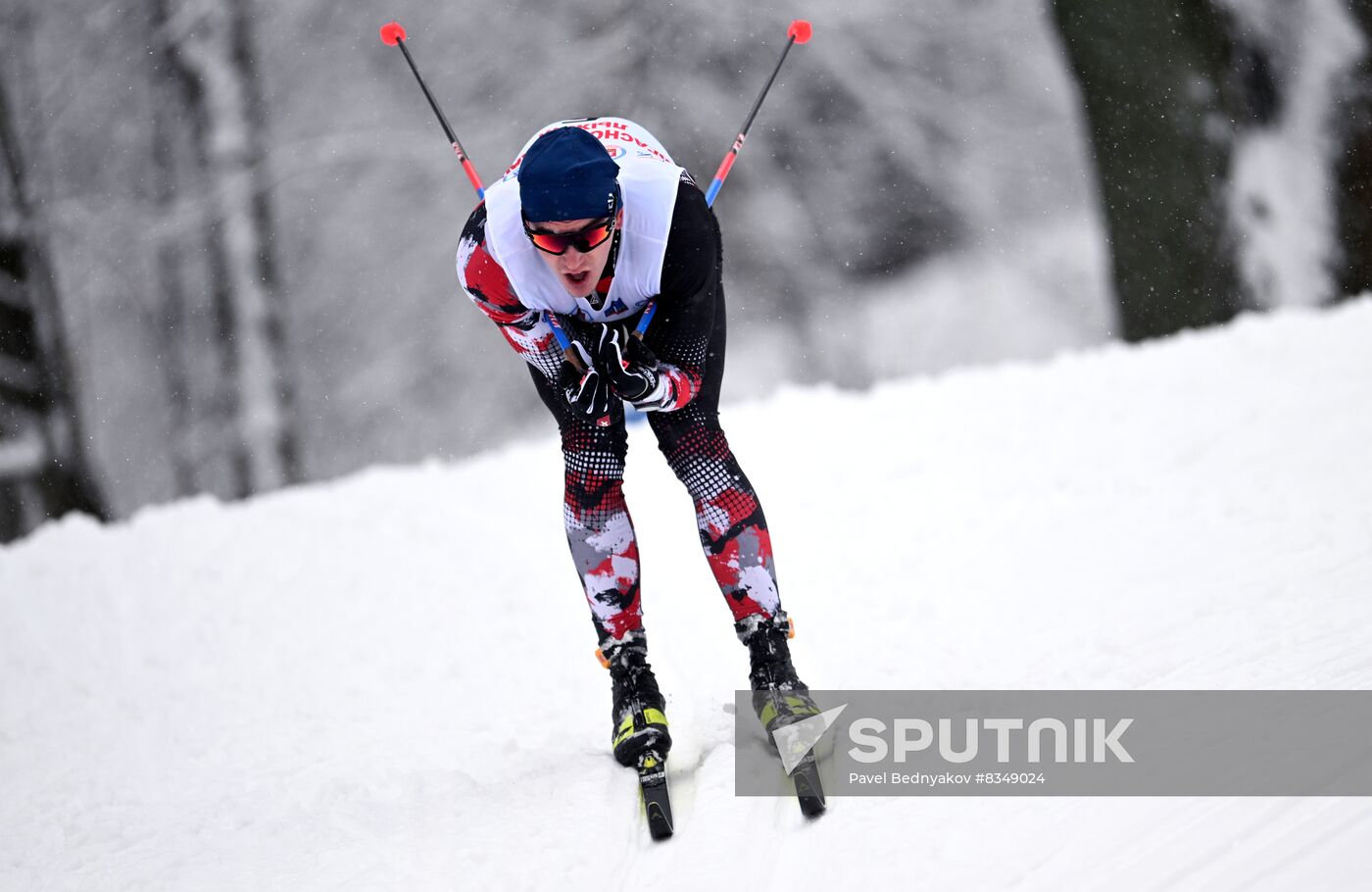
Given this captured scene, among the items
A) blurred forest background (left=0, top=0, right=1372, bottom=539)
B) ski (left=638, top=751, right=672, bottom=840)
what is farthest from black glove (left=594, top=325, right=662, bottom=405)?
blurred forest background (left=0, top=0, right=1372, bottom=539)

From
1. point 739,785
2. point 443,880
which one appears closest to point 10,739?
point 443,880

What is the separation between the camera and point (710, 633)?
3.70 meters

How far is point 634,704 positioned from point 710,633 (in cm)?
102

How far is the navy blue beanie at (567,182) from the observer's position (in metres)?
2.22

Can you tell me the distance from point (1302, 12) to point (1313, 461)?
17.2 feet

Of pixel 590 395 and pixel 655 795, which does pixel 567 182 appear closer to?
pixel 590 395

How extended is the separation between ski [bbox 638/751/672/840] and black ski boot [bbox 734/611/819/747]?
26cm

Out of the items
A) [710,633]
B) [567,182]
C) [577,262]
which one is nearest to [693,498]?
[577,262]

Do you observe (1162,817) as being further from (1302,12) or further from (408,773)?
(1302,12)

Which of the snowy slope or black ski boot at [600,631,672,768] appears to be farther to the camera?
black ski boot at [600,631,672,768]

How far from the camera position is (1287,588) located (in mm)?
3125

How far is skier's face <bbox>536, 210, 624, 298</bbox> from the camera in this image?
224cm

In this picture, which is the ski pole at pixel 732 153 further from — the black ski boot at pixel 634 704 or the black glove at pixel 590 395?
the black ski boot at pixel 634 704

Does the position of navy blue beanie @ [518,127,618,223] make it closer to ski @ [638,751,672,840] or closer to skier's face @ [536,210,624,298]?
skier's face @ [536,210,624,298]
